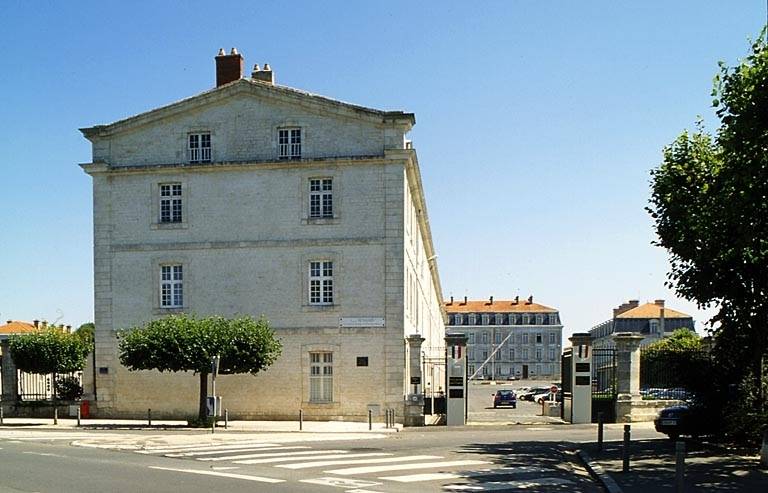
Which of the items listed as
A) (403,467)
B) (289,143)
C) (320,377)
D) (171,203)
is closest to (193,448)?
(403,467)

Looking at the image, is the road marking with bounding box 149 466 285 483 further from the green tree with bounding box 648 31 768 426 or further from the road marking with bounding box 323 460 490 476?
the green tree with bounding box 648 31 768 426

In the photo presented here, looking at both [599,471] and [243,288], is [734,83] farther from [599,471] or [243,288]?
[243,288]

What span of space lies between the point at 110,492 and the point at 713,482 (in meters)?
9.93

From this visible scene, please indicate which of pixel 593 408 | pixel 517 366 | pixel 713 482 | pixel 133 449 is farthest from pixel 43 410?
pixel 517 366

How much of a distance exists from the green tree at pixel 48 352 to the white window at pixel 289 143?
11354 millimetres

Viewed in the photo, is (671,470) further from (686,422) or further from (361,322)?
(361,322)

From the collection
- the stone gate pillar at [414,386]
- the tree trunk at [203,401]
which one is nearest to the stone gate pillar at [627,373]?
the stone gate pillar at [414,386]

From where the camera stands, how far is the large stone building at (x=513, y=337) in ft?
424

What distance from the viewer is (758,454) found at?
1675 cm

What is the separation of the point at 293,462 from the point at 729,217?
9.88 meters

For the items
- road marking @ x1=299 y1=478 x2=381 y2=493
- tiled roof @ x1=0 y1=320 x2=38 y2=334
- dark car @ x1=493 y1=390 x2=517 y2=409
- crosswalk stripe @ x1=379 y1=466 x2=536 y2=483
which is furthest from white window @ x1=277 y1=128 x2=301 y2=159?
tiled roof @ x1=0 y1=320 x2=38 y2=334

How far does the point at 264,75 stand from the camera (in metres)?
33.6

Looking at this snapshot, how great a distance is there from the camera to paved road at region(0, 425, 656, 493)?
43.9 feet

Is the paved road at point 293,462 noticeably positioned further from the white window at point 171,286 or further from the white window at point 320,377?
the white window at point 171,286
